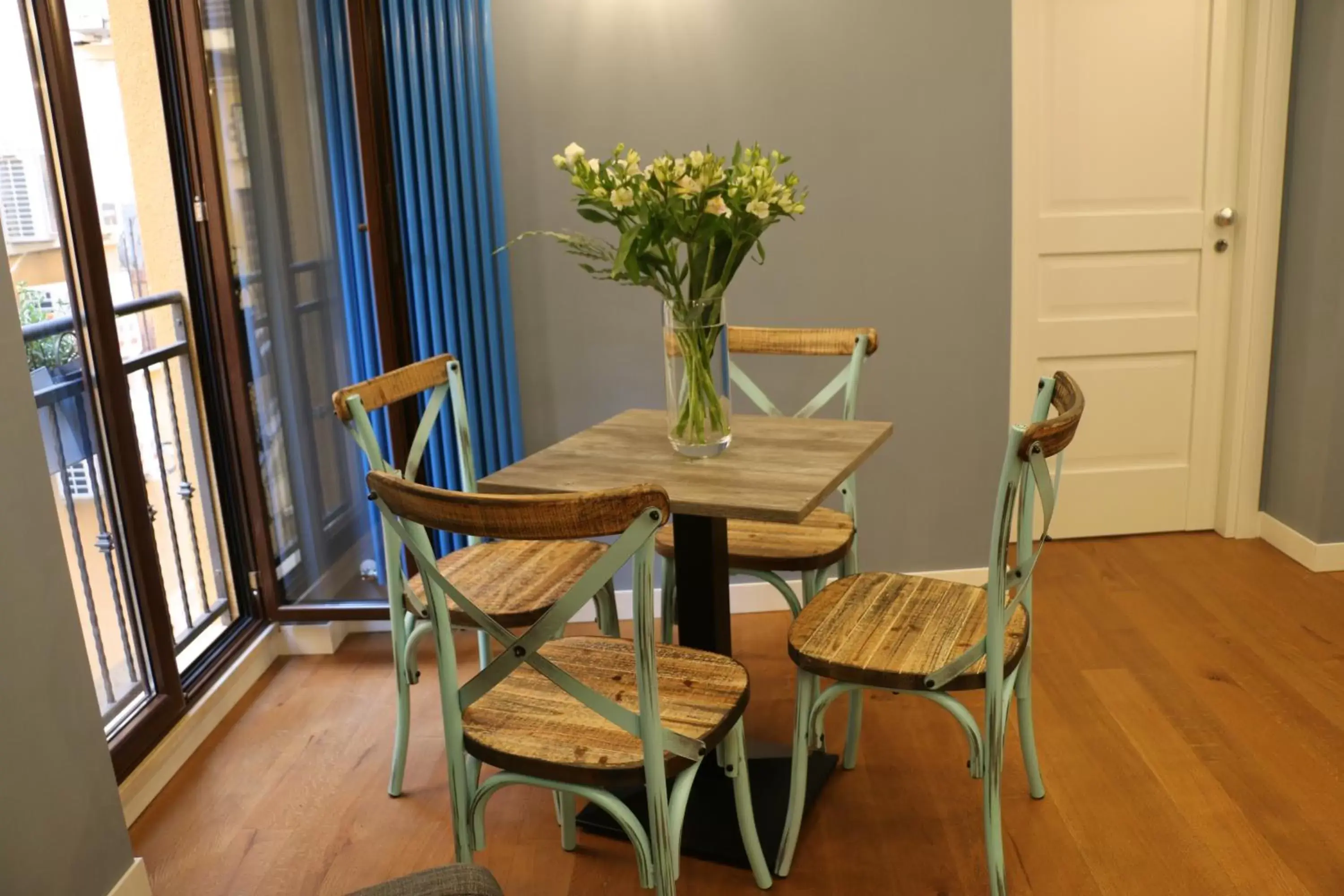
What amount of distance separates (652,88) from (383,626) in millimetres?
1831

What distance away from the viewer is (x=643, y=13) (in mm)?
3084

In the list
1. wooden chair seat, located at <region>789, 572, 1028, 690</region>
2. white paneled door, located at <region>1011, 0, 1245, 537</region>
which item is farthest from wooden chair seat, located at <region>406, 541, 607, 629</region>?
white paneled door, located at <region>1011, 0, 1245, 537</region>

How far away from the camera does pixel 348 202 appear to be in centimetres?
307

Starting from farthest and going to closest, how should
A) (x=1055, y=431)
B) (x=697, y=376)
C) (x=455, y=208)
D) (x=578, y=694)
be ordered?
(x=455, y=208), (x=697, y=376), (x=1055, y=431), (x=578, y=694)

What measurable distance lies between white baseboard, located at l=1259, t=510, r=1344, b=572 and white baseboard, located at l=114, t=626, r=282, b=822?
10.7ft

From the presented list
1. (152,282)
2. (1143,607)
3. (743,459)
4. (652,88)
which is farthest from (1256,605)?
(152,282)

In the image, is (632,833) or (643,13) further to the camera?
(643,13)

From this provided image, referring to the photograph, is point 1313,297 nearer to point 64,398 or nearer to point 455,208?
point 455,208

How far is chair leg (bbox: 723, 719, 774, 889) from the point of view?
191 centimetres

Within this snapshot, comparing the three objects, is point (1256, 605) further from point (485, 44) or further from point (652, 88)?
point (485, 44)

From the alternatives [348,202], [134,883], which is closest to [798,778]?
[134,883]

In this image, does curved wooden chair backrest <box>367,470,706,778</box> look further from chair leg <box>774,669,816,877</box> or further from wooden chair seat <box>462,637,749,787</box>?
chair leg <box>774,669,816,877</box>

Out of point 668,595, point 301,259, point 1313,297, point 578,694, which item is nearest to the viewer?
point 578,694

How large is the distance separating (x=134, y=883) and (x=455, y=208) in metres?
1.85
